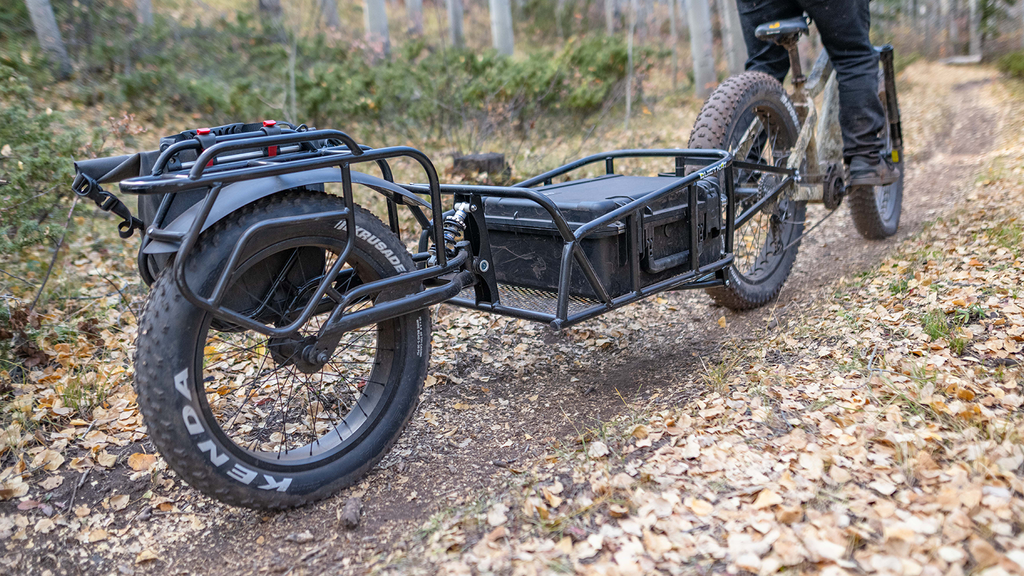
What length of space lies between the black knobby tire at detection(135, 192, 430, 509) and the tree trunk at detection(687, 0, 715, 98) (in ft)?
39.3

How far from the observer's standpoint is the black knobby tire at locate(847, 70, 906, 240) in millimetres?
5016

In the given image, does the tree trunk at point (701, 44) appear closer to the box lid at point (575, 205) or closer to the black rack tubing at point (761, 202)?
the black rack tubing at point (761, 202)

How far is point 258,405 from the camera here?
3.38 meters

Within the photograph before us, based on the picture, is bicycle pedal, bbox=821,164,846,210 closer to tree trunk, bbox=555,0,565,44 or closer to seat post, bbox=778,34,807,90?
seat post, bbox=778,34,807,90

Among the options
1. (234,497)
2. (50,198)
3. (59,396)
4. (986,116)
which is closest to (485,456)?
(234,497)

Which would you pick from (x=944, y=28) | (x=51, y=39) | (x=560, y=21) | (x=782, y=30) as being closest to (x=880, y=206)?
(x=782, y=30)

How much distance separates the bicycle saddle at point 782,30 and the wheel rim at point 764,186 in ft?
1.33

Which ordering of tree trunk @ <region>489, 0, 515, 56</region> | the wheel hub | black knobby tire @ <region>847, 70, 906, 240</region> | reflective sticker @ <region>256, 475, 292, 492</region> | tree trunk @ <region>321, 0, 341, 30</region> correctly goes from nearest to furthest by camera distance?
reflective sticker @ <region>256, 475, 292, 492</region>
the wheel hub
black knobby tire @ <region>847, 70, 906, 240</region>
tree trunk @ <region>489, 0, 515, 56</region>
tree trunk @ <region>321, 0, 341, 30</region>

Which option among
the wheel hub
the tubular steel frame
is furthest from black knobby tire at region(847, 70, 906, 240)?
the wheel hub

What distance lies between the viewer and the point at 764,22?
4383 mm

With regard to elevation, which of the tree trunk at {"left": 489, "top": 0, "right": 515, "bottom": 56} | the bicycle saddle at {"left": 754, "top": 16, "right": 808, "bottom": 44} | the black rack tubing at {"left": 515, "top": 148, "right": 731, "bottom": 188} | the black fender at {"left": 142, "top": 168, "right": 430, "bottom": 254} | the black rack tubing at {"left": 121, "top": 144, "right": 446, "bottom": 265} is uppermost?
the tree trunk at {"left": 489, "top": 0, "right": 515, "bottom": 56}

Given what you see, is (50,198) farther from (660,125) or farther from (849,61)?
(660,125)

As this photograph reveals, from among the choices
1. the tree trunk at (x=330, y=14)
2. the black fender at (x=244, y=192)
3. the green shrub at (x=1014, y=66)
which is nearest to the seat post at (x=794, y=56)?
the black fender at (x=244, y=192)

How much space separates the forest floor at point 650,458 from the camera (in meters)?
2.05
